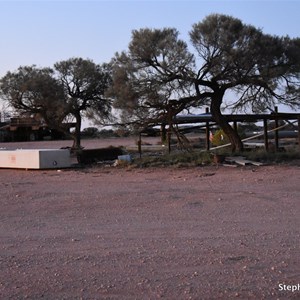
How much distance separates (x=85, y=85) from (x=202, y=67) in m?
13.4

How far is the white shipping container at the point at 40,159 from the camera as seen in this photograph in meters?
21.8

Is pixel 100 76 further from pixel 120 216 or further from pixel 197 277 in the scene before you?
pixel 197 277

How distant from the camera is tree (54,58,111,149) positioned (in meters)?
33.5

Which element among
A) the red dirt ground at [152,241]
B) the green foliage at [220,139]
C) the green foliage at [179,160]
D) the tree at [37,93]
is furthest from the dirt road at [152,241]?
the tree at [37,93]

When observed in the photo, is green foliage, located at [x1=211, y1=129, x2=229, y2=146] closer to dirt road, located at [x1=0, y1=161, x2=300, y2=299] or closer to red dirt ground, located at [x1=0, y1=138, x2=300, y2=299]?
red dirt ground, located at [x1=0, y1=138, x2=300, y2=299]

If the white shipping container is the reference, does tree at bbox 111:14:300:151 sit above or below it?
above

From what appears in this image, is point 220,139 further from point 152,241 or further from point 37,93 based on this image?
point 152,241

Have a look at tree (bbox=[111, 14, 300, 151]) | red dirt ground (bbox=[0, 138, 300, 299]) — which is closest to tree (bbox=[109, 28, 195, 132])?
tree (bbox=[111, 14, 300, 151])

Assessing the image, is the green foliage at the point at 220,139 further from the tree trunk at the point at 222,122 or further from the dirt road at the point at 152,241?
the dirt road at the point at 152,241

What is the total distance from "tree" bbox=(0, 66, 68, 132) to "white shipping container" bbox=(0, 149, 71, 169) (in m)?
9.42

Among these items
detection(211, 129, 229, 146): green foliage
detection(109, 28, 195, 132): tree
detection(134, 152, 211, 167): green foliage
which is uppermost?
detection(109, 28, 195, 132): tree

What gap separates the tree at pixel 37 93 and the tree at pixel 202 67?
997 cm

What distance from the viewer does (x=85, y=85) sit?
33844 millimetres

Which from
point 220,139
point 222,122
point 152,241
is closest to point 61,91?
point 220,139
